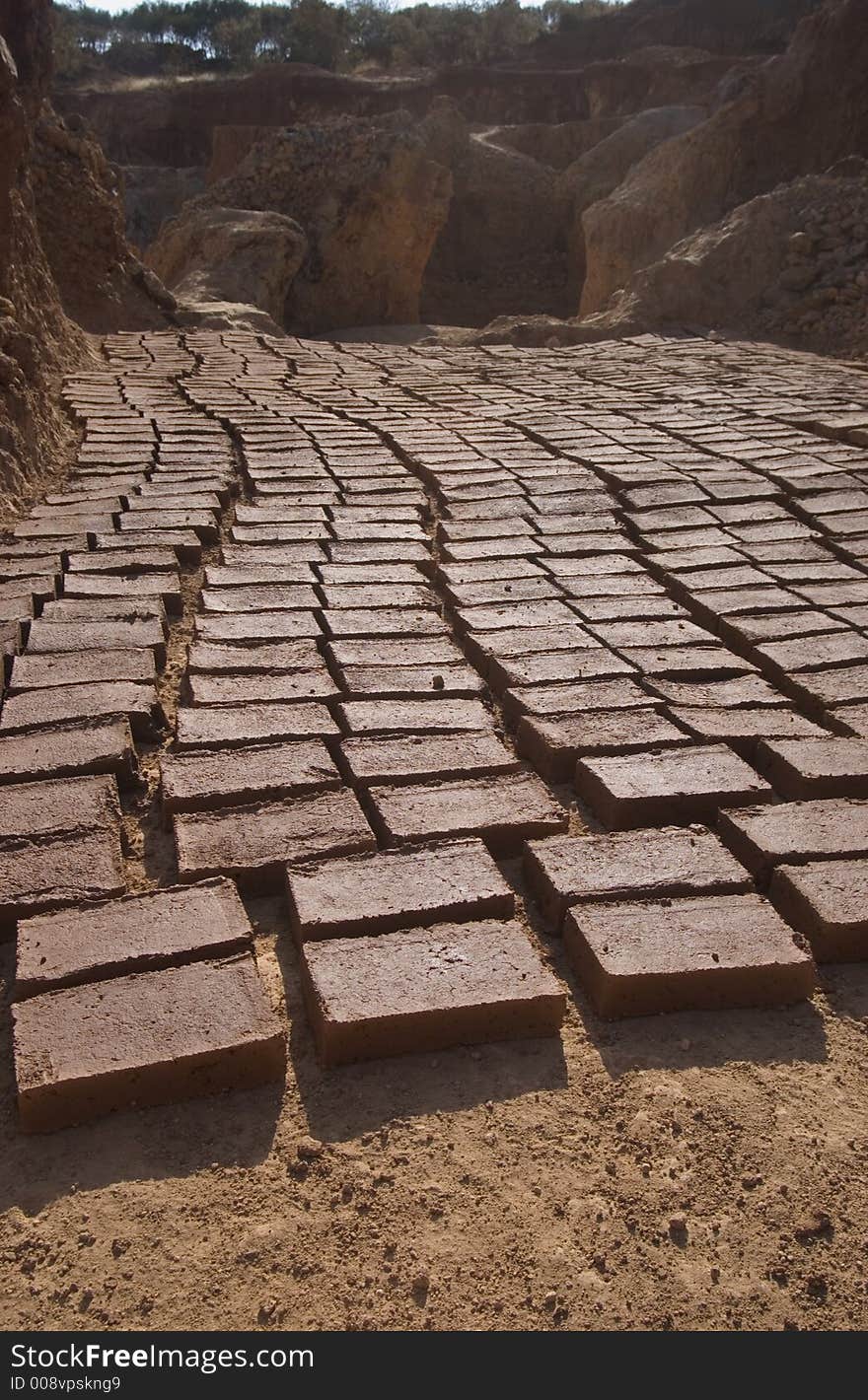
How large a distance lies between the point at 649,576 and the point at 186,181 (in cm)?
2294

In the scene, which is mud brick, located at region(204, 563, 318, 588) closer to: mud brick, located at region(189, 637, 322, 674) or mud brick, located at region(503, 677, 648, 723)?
mud brick, located at region(189, 637, 322, 674)

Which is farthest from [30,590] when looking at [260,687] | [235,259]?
[235,259]

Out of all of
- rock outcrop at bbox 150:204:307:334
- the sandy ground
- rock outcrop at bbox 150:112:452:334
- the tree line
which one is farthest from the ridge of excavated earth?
the tree line

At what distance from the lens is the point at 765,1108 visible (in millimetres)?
1513

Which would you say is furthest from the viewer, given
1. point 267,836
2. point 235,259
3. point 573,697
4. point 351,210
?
point 351,210

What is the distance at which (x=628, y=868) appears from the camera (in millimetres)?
1915

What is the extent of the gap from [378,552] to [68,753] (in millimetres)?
1534

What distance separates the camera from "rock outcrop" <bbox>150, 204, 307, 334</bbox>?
32.0ft

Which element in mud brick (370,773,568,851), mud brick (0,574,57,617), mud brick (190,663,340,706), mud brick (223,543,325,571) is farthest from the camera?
mud brick (223,543,325,571)

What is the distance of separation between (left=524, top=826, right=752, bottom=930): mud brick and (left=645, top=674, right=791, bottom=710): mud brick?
59cm

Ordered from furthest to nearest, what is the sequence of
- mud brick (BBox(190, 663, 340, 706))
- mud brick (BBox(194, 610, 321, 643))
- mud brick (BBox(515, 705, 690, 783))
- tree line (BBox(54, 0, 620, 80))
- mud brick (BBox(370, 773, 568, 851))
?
tree line (BBox(54, 0, 620, 80)) → mud brick (BBox(194, 610, 321, 643)) → mud brick (BBox(190, 663, 340, 706)) → mud brick (BBox(515, 705, 690, 783)) → mud brick (BBox(370, 773, 568, 851))

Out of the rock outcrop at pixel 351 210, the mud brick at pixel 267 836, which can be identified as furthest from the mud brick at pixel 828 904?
the rock outcrop at pixel 351 210

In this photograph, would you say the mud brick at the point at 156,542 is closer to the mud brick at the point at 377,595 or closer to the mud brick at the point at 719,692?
the mud brick at the point at 377,595

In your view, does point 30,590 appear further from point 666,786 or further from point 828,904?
point 828,904
